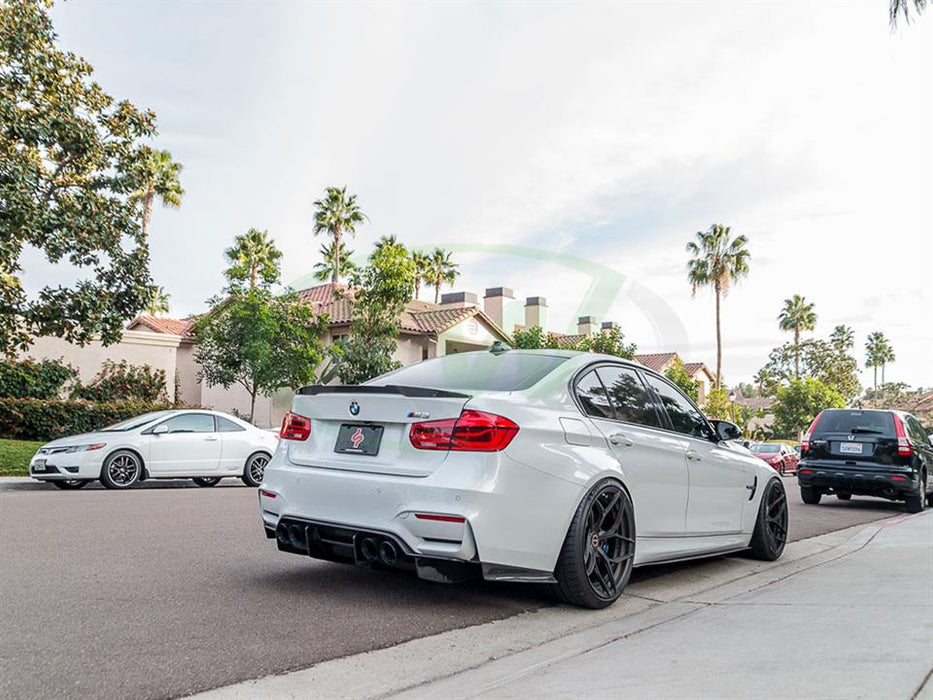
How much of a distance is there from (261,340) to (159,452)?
43.9ft

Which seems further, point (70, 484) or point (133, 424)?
point (133, 424)

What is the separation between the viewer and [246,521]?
8672 mm

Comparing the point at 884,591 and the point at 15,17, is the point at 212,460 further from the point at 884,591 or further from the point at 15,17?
the point at 884,591

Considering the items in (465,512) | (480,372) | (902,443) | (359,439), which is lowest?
(465,512)

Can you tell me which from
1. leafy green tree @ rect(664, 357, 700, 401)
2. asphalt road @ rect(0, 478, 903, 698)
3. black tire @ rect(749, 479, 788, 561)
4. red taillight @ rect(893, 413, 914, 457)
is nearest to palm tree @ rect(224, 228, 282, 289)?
leafy green tree @ rect(664, 357, 700, 401)

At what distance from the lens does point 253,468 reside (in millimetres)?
15070

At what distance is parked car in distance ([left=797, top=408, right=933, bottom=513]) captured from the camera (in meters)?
12.7

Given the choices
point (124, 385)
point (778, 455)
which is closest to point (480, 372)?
point (124, 385)

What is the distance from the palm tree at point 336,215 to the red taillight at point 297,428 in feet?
134

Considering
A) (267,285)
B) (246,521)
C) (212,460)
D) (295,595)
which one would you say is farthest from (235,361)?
(295,595)

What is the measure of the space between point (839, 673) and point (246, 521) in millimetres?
6406

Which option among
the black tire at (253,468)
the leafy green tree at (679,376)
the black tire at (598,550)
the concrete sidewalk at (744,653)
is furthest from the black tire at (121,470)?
the leafy green tree at (679,376)

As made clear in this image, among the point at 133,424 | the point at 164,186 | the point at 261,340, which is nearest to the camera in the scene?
the point at 133,424

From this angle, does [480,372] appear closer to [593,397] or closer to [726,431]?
[593,397]
